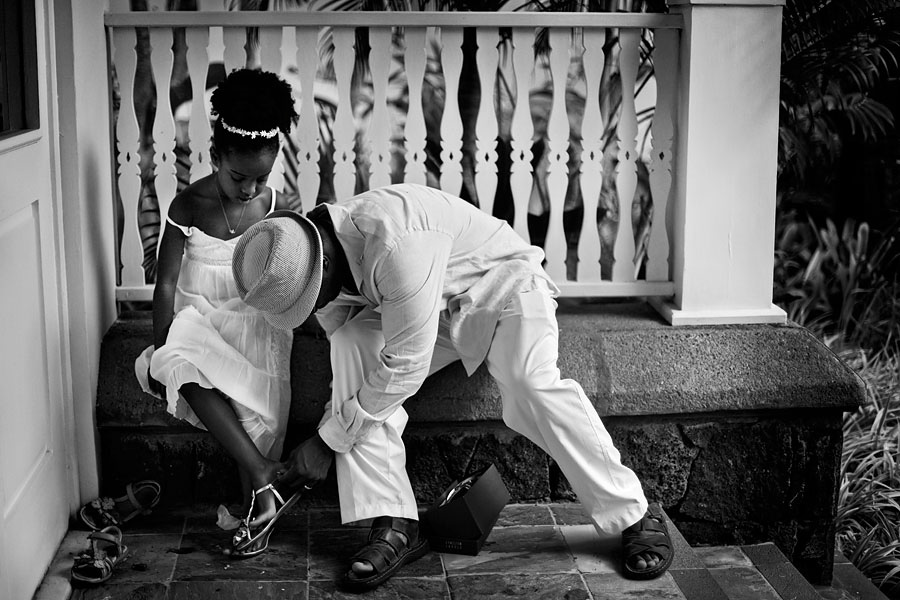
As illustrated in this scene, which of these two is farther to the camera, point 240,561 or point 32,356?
point 240,561

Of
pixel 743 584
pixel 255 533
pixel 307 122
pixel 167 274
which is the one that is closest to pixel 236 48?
pixel 307 122

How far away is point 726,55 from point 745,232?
67 cm

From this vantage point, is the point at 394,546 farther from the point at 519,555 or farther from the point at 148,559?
the point at 148,559

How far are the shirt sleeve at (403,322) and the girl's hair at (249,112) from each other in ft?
2.27

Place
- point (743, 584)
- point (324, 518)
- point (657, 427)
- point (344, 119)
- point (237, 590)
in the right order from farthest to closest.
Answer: point (344, 119) < point (657, 427) < point (324, 518) < point (743, 584) < point (237, 590)

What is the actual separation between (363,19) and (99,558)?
207cm

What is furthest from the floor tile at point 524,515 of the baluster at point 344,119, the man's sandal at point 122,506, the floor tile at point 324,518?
the baluster at point 344,119

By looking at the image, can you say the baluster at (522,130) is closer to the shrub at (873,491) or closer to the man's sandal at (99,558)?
the shrub at (873,491)

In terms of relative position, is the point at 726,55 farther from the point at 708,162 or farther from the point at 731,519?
the point at 731,519

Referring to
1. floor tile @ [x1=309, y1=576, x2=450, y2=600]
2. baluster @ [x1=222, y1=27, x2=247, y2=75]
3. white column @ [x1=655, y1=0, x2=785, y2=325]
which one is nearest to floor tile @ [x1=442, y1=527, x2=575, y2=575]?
floor tile @ [x1=309, y1=576, x2=450, y2=600]

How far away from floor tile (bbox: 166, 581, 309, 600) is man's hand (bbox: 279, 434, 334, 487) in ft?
1.18

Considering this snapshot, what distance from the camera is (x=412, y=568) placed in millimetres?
3463

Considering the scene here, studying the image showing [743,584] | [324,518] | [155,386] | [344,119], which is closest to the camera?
[743,584]

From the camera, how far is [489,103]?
4.12 m
